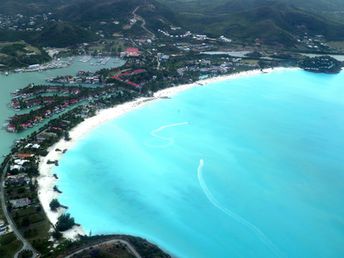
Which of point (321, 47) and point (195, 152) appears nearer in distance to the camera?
point (195, 152)

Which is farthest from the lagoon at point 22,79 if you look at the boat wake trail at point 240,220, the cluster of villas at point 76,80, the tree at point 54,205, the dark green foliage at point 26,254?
the boat wake trail at point 240,220

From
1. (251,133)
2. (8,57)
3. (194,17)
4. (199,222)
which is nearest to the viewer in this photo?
(199,222)

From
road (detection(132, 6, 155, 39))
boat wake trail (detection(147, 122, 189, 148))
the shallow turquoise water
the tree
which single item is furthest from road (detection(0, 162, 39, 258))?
road (detection(132, 6, 155, 39))

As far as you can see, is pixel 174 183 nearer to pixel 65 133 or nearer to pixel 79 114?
pixel 65 133

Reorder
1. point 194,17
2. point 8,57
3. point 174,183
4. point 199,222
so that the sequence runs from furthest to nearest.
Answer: point 194,17 < point 8,57 < point 174,183 < point 199,222

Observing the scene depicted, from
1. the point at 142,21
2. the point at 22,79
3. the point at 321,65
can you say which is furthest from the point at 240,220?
the point at 142,21

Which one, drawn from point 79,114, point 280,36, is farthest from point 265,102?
point 280,36
